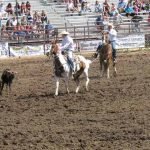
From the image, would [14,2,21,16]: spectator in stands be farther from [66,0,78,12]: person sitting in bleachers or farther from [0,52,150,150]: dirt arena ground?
[0,52,150,150]: dirt arena ground

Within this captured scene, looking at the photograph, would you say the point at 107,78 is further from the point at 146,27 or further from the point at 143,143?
the point at 146,27

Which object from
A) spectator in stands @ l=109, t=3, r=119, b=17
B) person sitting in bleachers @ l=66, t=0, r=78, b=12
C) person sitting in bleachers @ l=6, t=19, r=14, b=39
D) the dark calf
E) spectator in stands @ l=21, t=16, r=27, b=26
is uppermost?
person sitting in bleachers @ l=66, t=0, r=78, b=12

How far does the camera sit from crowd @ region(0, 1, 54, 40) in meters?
28.7

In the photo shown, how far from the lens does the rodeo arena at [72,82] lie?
11.0m

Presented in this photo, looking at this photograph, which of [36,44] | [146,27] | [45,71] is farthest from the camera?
[146,27]

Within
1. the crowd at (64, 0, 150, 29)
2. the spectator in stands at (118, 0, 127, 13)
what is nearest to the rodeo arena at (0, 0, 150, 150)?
the crowd at (64, 0, 150, 29)

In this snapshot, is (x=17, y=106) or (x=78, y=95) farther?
(x=78, y=95)

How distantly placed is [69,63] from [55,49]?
0.71m

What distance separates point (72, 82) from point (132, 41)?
41.2 ft

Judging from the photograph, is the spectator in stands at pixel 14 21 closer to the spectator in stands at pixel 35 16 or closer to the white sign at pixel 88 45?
the spectator in stands at pixel 35 16

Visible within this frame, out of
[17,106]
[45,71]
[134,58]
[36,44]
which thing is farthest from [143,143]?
[36,44]

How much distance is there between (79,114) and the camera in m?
13.3

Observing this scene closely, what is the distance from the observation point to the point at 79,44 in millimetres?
29219

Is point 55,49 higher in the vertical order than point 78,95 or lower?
higher
